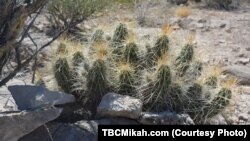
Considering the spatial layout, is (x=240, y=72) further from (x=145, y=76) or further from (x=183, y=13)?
(x=183, y=13)

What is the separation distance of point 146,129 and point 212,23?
632 centimetres

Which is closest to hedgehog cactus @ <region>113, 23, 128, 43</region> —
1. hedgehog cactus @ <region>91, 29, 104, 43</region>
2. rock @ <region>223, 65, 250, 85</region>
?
hedgehog cactus @ <region>91, 29, 104, 43</region>

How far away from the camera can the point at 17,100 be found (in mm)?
3994

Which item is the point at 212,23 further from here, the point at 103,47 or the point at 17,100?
the point at 17,100

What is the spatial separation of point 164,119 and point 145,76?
41 cm

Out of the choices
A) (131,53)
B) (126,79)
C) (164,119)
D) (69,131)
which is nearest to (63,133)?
(69,131)

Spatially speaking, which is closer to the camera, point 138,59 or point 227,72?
point 138,59

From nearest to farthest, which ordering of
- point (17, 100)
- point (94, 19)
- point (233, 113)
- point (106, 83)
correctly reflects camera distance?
point (17, 100)
point (106, 83)
point (233, 113)
point (94, 19)

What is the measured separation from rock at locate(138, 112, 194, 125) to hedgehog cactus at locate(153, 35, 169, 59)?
591 mm

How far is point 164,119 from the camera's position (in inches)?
166

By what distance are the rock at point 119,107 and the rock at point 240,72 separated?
2.32 m

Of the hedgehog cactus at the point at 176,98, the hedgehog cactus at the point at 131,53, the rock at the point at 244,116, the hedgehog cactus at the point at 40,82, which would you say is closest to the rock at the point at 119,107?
the hedgehog cactus at the point at 176,98

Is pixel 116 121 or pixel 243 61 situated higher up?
pixel 116 121

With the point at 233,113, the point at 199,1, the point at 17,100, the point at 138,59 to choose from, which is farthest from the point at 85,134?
the point at 199,1
